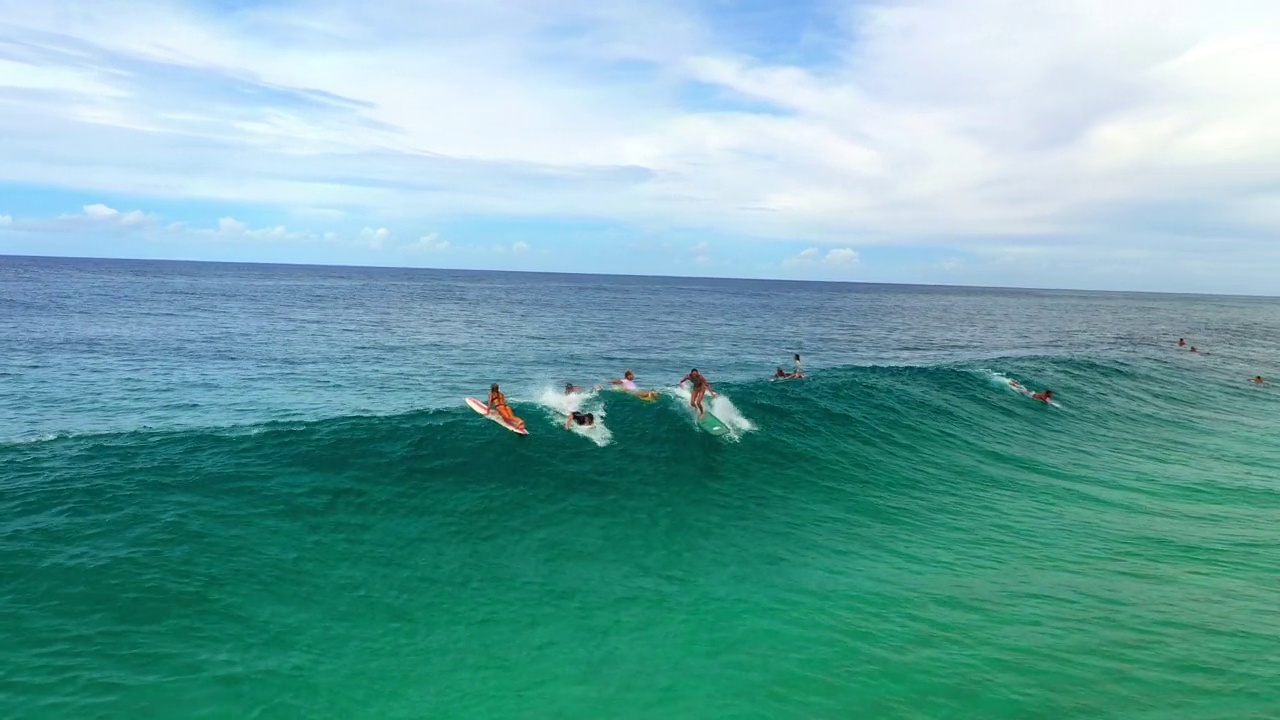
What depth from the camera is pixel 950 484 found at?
82.1 feet

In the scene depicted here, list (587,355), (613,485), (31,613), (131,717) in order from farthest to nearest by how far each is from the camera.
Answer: (587,355), (613,485), (31,613), (131,717)

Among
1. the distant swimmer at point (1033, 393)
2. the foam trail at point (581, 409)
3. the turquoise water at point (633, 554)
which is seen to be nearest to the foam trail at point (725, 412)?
the turquoise water at point (633, 554)

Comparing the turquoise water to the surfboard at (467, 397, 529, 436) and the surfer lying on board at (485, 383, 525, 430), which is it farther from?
the surfer lying on board at (485, 383, 525, 430)

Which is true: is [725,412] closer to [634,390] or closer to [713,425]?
[713,425]

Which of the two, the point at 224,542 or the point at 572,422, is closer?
the point at 224,542

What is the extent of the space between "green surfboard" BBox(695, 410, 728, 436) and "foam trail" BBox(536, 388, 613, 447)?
150 inches

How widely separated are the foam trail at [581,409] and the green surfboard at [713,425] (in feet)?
12.5

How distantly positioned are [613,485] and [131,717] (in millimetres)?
13542

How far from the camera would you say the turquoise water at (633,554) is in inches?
504

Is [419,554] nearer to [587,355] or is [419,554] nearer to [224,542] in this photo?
[224,542]

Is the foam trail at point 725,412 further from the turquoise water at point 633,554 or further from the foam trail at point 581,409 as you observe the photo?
the foam trail at point 581,409

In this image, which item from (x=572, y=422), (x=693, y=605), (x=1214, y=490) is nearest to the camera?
(x=693, y=605)

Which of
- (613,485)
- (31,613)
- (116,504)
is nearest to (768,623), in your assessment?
(613,485)

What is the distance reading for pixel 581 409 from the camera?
2944 cm
